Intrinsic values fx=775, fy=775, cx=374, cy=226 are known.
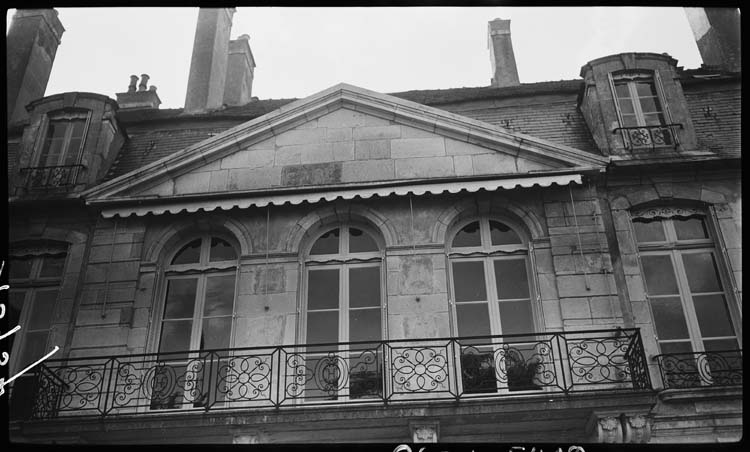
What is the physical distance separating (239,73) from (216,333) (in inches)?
275

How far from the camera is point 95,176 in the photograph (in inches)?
453

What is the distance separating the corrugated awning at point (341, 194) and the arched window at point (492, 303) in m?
0.72

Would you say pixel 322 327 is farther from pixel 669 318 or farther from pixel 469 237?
pixel 669 318

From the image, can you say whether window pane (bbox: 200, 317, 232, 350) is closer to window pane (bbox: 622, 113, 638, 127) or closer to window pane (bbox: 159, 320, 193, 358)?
window pane (bbox: 159, 320, 193, 358)

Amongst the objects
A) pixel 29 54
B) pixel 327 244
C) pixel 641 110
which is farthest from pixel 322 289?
pixel 29 54

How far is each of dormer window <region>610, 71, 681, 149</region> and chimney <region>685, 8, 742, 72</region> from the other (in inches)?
91.3

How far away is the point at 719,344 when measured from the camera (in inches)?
377

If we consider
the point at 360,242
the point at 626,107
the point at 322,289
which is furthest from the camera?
the point at 626,107

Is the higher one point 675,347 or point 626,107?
point 626,107

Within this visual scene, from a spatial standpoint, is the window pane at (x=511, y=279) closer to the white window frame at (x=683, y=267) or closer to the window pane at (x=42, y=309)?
the white window frame at (x=683, y=267)

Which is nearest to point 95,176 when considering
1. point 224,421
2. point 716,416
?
point 224,421

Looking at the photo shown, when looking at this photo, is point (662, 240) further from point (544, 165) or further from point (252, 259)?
point (252, 259)

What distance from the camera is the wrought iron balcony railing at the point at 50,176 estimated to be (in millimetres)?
11453

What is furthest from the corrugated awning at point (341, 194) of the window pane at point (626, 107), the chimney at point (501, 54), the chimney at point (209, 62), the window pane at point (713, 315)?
the chimney at point (501, 54)
